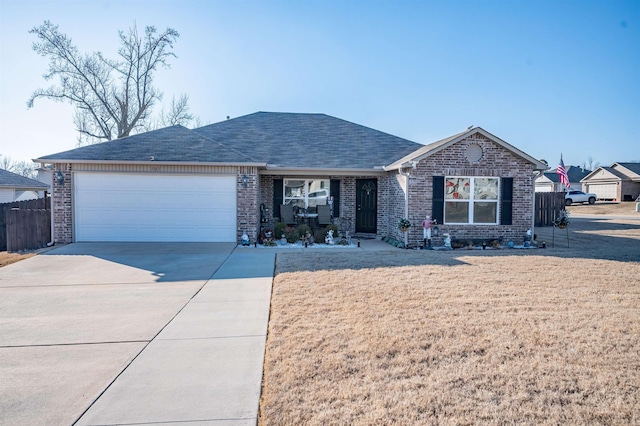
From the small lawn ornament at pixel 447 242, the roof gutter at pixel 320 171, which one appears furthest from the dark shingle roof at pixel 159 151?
the small lawn ornament at pixel 447 242

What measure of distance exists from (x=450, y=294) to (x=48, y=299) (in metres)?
6.56

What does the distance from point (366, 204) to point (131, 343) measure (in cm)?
1096

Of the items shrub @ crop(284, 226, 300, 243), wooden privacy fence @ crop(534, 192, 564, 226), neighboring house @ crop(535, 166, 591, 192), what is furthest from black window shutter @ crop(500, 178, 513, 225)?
neighboring house @ crop(535, 166, 591, 192)

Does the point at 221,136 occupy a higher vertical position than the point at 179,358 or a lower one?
higher

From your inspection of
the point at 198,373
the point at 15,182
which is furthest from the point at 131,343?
the point at 15,182

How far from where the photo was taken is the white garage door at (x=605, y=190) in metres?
39.8

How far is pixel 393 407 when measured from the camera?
2.98 m

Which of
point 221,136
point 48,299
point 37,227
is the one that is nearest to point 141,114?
point 221,136

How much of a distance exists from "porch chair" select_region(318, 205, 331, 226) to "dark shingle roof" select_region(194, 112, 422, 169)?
1497mm

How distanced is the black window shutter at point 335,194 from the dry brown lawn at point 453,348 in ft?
21.9

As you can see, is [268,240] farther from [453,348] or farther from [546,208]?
[546,208]

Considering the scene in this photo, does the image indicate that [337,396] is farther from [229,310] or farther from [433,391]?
[229,310]

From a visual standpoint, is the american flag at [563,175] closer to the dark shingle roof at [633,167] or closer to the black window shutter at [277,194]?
the black window shutter at [277,194]

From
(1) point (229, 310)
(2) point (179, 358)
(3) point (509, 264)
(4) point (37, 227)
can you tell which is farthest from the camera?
(4) point (37, 227)
